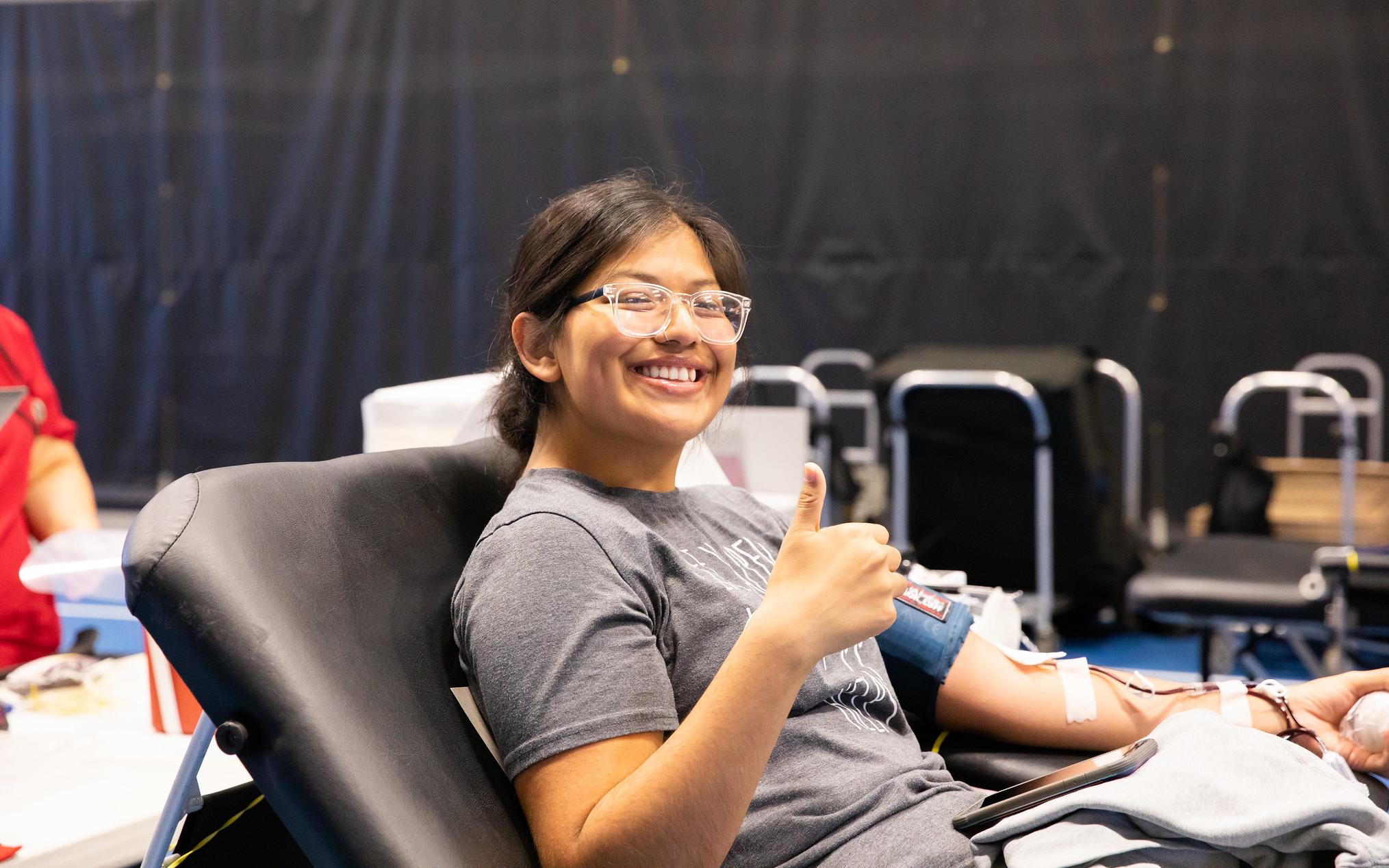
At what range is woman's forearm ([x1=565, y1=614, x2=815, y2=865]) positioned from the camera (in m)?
0.88

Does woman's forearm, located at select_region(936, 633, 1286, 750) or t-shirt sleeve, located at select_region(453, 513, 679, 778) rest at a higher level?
t-shirt sleeve, located at select_region(453, 513, 679, 778)

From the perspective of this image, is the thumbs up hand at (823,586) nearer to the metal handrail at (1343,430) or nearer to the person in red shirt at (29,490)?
the person in red shirt at (29,490)

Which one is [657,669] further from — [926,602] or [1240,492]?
[1240,492]

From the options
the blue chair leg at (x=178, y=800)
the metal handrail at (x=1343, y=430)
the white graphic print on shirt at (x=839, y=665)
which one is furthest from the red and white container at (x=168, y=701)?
the metal handrail at (x=1343, y=430)

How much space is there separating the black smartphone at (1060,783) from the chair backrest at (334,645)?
0.40 meters

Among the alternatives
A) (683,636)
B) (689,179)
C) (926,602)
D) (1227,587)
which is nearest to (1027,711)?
(926,602)

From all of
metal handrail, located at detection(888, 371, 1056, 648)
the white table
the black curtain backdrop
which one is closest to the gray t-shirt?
the white table

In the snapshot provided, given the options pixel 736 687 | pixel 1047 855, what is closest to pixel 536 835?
pixel 736 687

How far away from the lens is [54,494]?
1955 millimetres

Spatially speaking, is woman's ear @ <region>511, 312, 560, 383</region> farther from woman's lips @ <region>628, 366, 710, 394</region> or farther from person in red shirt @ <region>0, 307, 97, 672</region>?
person in red shirt @ <region>0, 307, 97, 672</region>

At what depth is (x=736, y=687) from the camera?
3.03 ft

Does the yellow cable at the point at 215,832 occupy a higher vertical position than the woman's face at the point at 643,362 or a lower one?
A: lower

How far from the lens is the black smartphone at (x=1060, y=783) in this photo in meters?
1.02

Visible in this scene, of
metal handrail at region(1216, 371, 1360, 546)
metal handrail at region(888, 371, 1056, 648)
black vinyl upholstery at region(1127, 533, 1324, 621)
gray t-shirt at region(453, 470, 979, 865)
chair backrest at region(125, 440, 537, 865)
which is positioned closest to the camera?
chair backrest at region(125, 440, 537, 865)
